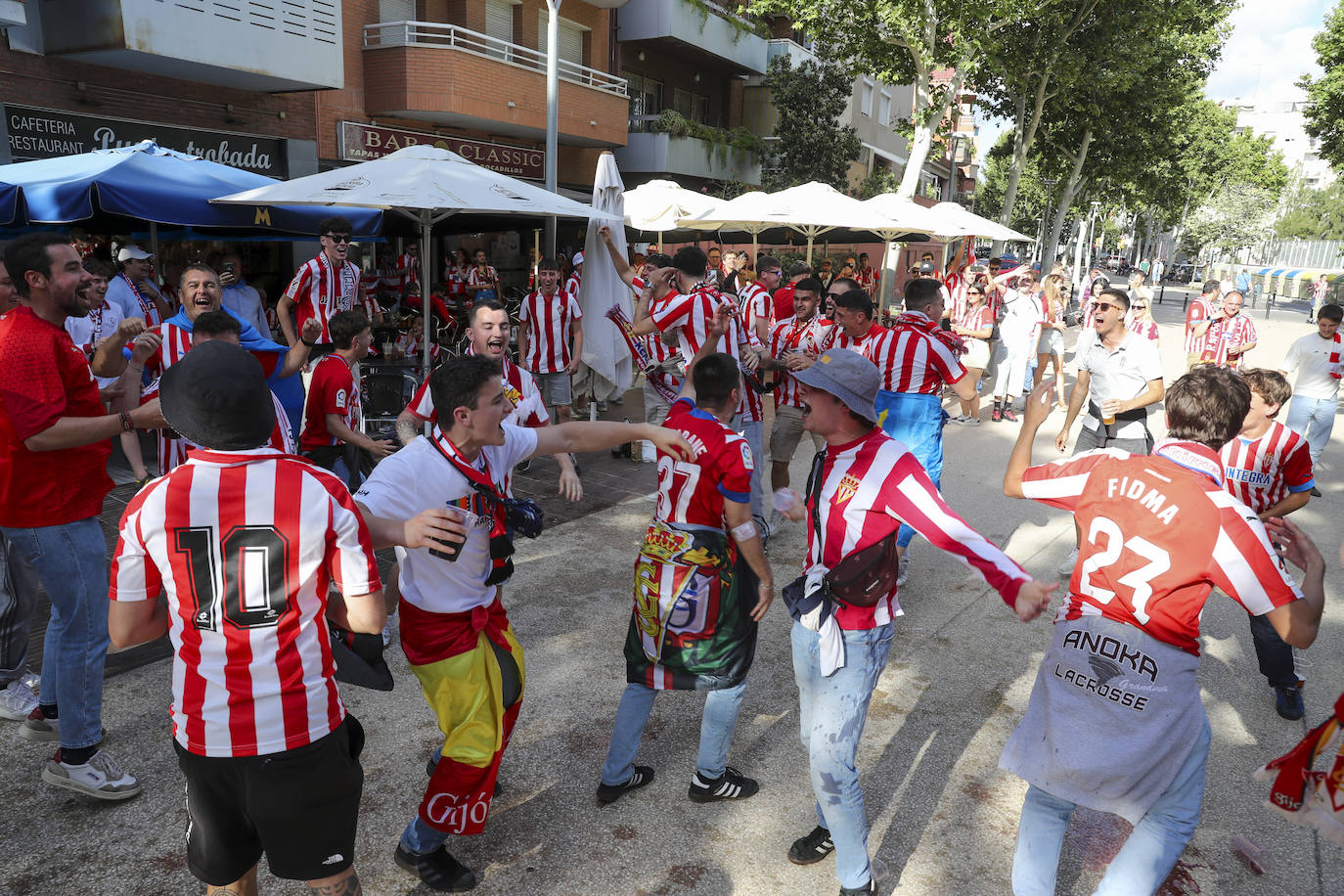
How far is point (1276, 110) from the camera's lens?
365ft

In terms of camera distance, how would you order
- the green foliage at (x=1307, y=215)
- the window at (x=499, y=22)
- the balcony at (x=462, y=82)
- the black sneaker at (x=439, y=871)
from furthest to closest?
the green foliage at (x=1307, y=215) → the window at (x=499, y=22) → the balcony at (x=462, y=82) → the black sneaker at (x=439, y=871)

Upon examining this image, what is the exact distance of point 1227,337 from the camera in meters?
9.62

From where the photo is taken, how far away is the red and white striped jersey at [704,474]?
313 cm

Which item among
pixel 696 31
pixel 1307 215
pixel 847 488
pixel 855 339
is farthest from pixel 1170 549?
pixel 1307 215

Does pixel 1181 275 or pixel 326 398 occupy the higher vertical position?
pixel 1181 275

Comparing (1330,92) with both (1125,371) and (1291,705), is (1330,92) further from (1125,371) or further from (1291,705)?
(1291,705)

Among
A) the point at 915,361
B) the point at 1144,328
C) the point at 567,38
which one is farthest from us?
the point at 567,38

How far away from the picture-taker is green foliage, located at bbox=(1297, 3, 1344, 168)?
54.3 feet

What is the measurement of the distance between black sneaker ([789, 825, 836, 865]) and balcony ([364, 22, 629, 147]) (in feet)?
50.6

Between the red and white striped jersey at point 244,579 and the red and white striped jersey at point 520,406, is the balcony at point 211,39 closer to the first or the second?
the red and white striped jersey at point 520,406

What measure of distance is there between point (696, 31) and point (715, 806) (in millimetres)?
23800

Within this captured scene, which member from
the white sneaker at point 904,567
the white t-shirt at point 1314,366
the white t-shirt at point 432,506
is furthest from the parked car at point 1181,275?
the white t-shirt at point 432,506

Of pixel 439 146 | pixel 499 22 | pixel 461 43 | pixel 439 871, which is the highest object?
pixel 499 22

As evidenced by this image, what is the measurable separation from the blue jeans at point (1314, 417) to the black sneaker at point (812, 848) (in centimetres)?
733
